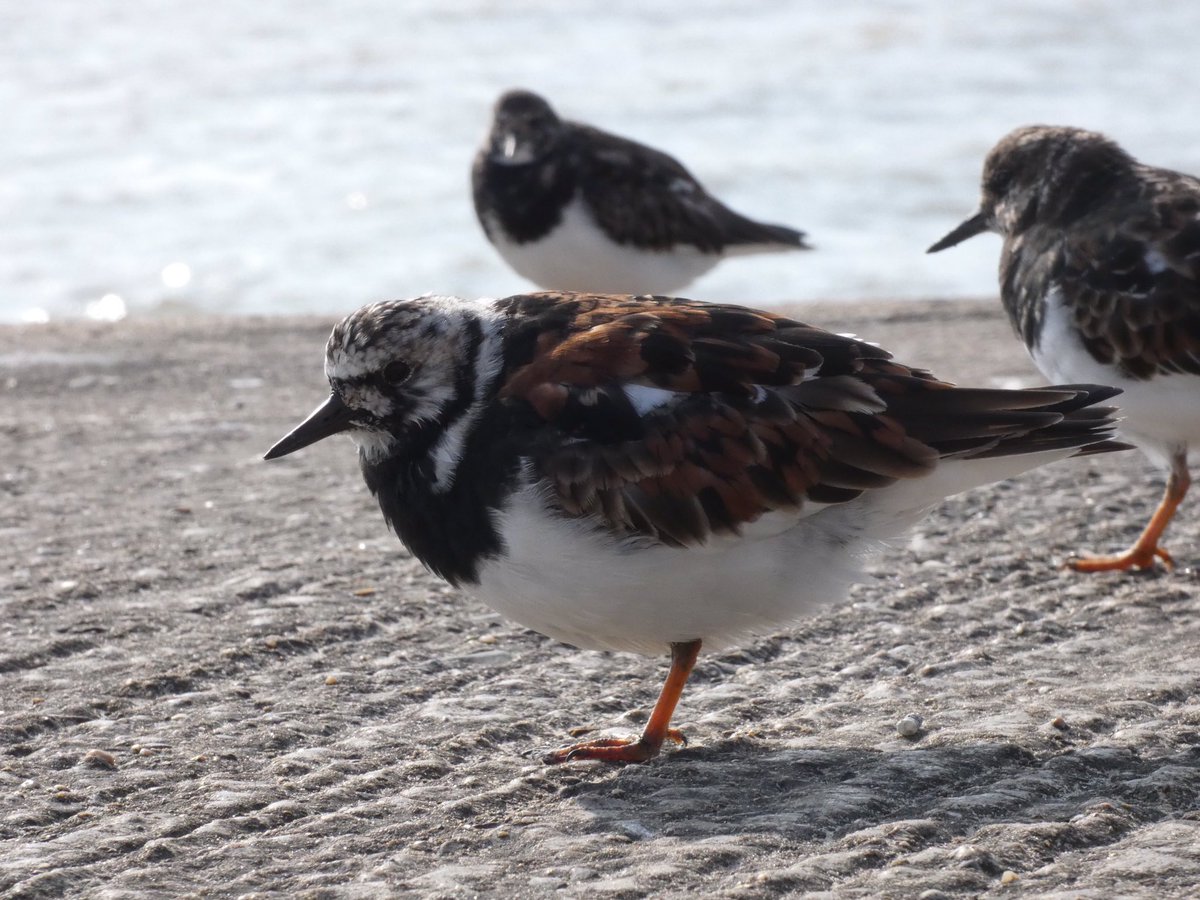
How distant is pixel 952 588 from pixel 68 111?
10153 mm

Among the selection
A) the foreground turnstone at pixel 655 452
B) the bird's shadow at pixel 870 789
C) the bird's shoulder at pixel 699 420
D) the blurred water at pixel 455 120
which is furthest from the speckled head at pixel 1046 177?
the blurred water at pixel 455 120

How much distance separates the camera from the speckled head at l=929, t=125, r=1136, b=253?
4301 mm

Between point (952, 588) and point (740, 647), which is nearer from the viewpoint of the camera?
point (740, 647)

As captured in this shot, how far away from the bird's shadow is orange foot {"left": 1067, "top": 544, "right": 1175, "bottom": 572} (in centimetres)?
113

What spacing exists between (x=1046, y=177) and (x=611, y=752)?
2.31 meters

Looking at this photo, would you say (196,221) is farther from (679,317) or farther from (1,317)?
(679,317)

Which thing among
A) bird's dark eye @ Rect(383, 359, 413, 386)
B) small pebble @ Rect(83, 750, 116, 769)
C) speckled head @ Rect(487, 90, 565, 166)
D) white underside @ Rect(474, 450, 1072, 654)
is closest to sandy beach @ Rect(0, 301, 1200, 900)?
small pebble @ Rect(83, 750, 116, 769)

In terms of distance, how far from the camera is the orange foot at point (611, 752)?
296 centimetres

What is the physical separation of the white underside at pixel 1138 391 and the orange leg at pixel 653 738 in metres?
1.41

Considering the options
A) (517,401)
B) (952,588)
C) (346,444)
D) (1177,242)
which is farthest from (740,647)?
(346,444)

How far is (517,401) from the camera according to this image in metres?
2.91

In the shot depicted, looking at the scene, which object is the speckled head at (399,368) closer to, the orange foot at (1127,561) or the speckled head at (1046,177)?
the orange foot at (1127,561)

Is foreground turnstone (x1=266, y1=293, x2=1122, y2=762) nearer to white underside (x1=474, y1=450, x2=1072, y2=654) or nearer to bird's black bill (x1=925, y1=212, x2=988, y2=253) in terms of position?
white underside (x1=474, y1=450, x2=1072, y2=654)

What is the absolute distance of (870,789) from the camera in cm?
277
